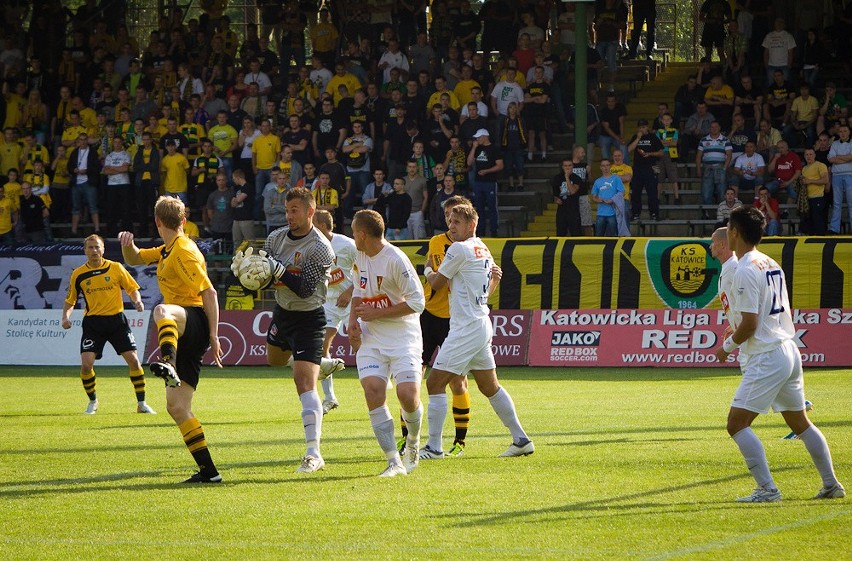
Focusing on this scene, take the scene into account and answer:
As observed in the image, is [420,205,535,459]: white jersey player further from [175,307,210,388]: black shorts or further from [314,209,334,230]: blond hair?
[314,209,334,230]: blond hair

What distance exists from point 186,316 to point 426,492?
2.30m

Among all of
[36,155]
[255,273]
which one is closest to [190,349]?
[255,273]

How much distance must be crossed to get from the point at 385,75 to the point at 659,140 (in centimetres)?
693

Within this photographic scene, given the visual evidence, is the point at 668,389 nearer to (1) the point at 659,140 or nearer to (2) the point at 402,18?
(1) the point at 659,140

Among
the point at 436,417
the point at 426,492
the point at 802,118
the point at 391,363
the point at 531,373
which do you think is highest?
the point at 802,118

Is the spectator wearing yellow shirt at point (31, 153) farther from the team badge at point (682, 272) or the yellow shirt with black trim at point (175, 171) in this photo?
the team badge at point (682, 272)

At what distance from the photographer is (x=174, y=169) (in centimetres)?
2822

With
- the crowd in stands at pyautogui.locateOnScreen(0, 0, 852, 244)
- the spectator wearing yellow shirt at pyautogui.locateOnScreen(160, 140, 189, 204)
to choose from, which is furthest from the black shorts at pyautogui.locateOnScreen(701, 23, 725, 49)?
the spectator wearing yellow shirt at pyautogui.locateOnScreen(160, 140, 189, 204)

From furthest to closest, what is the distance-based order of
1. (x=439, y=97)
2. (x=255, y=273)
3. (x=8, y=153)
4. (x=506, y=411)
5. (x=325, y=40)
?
1. (x=325, y=40)
2. (x=8, y=153)
3. (x=439, y=97)
4. (x=506, y=411)
5. (x=255, y=273)

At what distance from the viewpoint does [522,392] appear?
57.7 ft

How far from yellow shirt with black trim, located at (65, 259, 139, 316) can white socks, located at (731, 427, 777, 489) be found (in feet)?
33.3

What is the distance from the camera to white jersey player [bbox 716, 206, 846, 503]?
27.1ft

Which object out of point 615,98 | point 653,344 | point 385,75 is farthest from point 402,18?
point 653,344

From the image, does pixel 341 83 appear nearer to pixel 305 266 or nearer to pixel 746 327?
pixel 305 266
